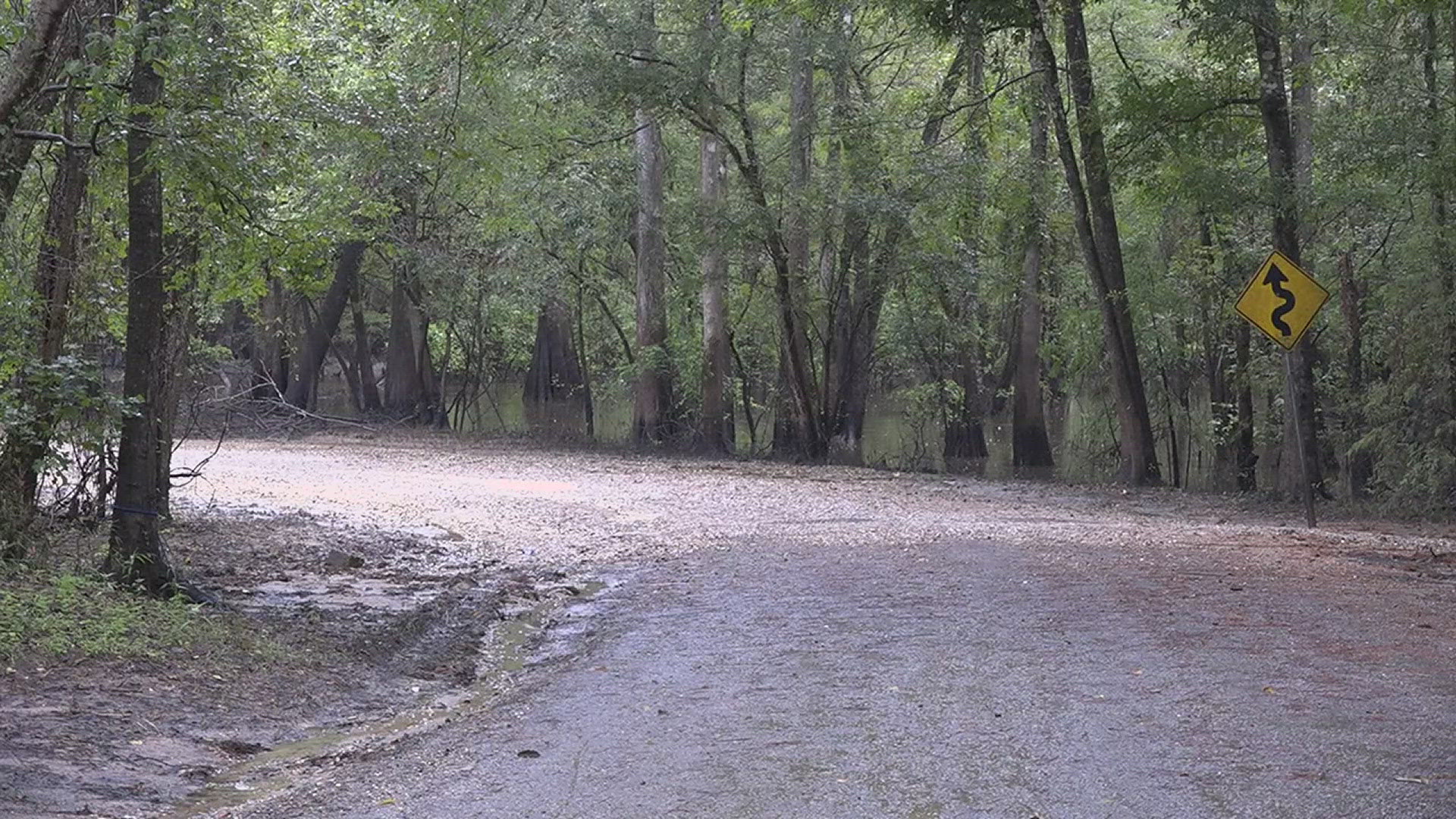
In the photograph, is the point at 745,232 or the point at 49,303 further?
the point at 745,232

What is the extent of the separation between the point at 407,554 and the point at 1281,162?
44.8ft

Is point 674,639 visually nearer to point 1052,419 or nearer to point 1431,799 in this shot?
point 1431,799

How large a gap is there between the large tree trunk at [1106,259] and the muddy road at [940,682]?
742 cm

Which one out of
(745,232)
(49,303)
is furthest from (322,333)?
(49,303)

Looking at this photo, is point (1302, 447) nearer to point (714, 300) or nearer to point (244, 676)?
point (244, 676)

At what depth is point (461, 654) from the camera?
10617 millimetres

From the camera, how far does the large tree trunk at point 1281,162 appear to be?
21.3m

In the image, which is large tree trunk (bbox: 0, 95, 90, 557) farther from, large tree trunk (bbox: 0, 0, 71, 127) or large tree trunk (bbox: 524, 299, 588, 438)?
large tree trunk (bbox: 524, 299, 588, 438)

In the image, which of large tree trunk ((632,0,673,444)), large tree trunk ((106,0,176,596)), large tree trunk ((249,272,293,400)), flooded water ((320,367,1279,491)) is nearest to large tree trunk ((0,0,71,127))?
large tree trunk ((106,0,176,596))

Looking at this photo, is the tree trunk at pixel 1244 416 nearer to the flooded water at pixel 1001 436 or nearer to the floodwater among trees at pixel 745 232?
the floodwater among trees at pixel 745 232

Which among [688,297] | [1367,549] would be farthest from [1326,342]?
[688,297]

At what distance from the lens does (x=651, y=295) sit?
3209 cm

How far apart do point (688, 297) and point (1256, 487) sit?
1371 cm

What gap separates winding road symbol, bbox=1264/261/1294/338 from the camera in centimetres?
1827
